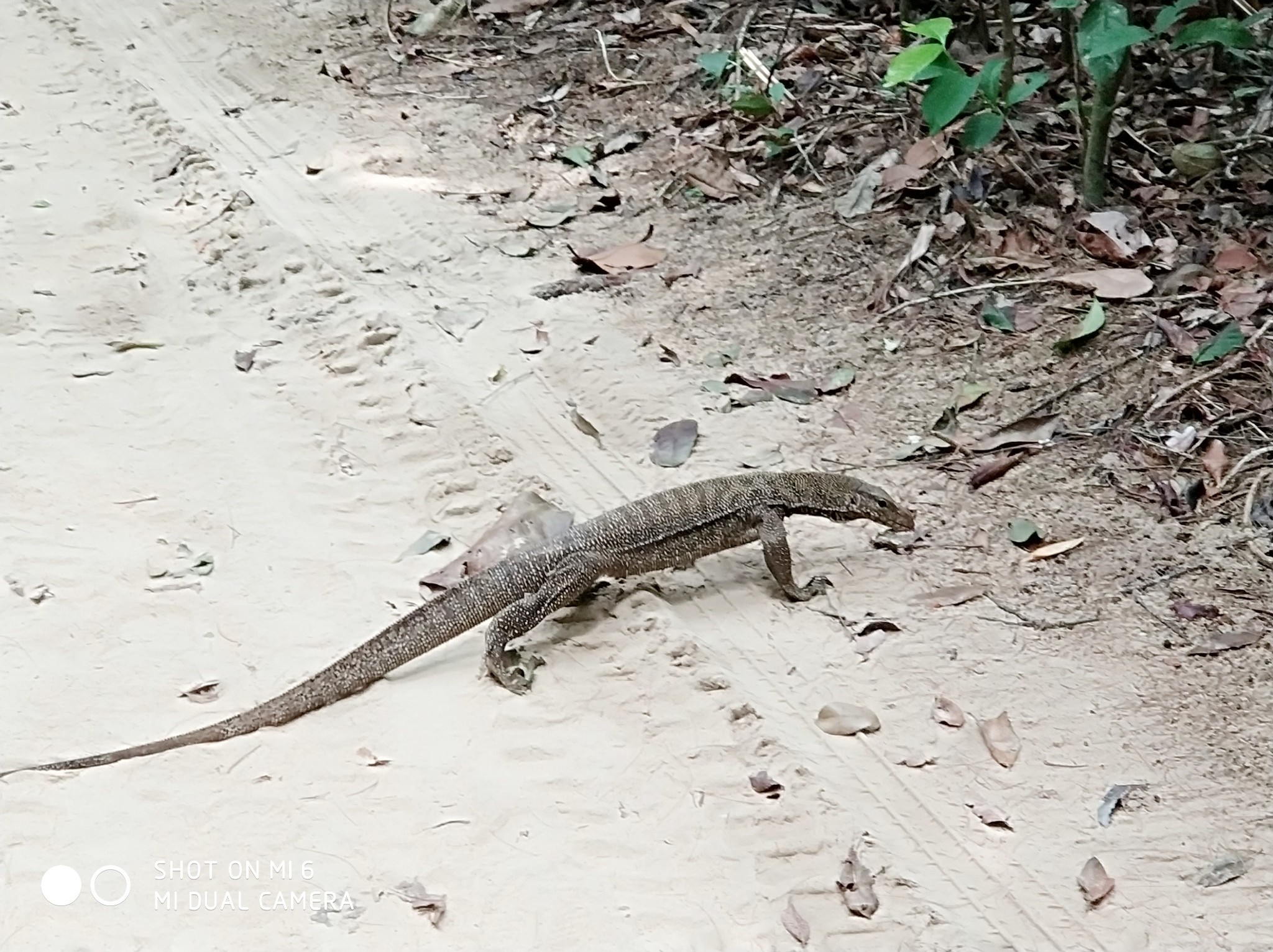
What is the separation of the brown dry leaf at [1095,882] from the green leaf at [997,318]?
99.0 inches

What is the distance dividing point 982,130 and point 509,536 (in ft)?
8.52

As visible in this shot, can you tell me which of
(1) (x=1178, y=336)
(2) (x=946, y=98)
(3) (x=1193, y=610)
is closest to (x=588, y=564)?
(3) (x=1193, y=610)

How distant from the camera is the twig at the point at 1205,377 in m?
4.63

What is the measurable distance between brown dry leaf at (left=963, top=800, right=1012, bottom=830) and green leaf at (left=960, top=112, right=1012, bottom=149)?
93.2 inches

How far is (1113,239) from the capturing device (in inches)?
211

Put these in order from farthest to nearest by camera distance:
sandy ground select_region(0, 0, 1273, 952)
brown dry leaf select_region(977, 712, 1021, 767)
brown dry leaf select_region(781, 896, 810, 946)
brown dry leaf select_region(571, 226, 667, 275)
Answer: brown dry leaf select_region(571, 226, 667, 275), brown dry leaf select_region(977, 712, 1021, 767), sandy ground select_region(0, 0, 1273, 952), brown dry leaf select_region(781, 896, 810, 946)

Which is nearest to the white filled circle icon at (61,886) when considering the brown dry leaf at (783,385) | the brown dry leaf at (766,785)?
the brown dry leaf at (766,785)

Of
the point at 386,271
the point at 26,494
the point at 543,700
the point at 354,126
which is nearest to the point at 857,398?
the point at 543,700

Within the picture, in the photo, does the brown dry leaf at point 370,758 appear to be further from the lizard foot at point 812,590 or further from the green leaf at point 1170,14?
the green leaf at point 1170,14

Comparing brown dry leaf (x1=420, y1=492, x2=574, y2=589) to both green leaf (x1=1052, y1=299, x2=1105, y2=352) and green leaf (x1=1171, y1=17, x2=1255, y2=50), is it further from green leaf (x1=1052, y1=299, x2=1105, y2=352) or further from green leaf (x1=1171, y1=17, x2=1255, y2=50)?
green leaf (x1=1171, y1=17, x2=1255, y2=50)

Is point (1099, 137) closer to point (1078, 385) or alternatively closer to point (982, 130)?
point (982, 130)

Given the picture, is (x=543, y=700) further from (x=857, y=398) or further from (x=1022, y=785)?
(x=857, y=398)

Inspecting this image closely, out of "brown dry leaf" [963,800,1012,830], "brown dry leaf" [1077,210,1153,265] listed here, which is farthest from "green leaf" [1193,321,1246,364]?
"brown dry leaf" [963,800,1012,830]

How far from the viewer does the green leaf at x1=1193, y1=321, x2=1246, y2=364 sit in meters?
4.70
